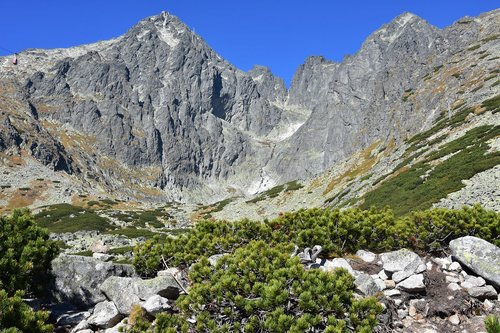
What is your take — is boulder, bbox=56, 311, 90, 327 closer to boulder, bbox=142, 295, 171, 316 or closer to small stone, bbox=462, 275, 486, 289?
boulder, bbox=142, 295, 171, 316

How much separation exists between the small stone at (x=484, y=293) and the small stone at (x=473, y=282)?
1.02 ft

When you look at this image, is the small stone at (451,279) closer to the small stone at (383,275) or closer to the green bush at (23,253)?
the small stone at (383,275)

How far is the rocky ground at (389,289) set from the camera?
1159 cm

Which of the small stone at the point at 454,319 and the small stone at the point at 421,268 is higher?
the small stone at the point at 421,268

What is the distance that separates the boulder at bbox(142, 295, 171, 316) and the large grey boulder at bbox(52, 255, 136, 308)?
283 centimetres

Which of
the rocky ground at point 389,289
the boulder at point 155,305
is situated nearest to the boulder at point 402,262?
the rocky ground at point 389,289

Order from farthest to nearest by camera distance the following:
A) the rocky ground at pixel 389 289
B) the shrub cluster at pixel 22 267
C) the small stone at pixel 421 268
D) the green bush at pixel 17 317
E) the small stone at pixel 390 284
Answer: the small stone at pixel 421 268 < the small stone at pixel 390 284 < the rocky ground at pixel 389 289 < the shrub cluster at pixel 22 267 < the green bush at pixel 17 317

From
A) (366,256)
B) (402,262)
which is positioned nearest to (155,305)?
(366,256)

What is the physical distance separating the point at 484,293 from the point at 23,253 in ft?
47.8

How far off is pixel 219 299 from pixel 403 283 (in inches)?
245

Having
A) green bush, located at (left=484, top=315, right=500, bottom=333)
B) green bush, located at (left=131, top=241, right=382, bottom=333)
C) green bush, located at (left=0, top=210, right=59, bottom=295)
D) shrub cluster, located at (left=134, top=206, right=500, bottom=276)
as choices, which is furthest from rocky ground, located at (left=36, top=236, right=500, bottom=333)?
green bush, located at (left=484, top=315, right=500, bottom=333)

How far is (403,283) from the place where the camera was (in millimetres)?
12484

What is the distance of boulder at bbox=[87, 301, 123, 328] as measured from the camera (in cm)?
1197

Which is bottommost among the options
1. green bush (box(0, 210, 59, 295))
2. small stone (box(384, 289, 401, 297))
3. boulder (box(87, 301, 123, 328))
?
small stone (box(384, 289, 401, 297))
